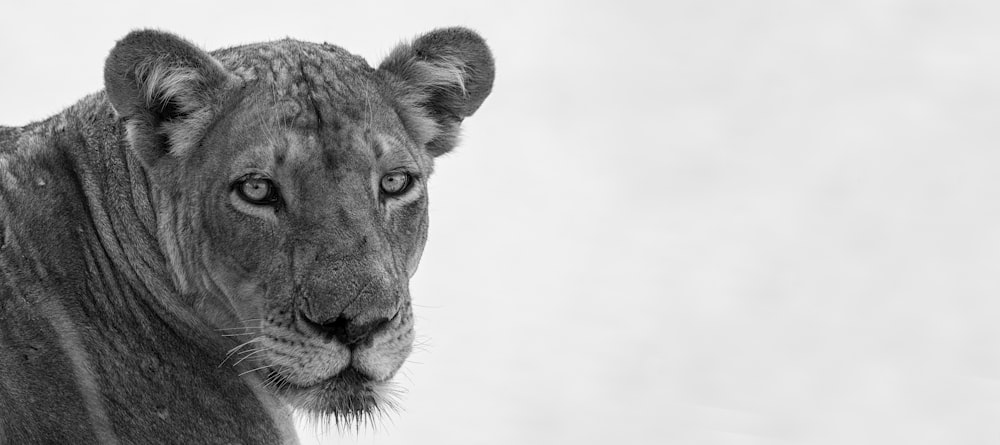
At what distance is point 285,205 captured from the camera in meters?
5.79

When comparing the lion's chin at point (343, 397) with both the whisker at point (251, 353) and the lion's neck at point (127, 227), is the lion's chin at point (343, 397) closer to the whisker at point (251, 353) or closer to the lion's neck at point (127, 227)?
the whisker at point (251, 353)

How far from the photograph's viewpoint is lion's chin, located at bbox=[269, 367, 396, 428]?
18.7 feet

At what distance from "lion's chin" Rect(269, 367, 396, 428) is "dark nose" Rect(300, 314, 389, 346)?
0.59ft

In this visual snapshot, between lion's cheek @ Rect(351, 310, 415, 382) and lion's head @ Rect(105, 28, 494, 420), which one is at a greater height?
lion's head @ Rect(105, 28, 494, 420)

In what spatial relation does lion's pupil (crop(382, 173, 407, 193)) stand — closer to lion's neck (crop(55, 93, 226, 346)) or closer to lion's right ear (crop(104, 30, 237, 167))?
lion's right ear (crop(104, 30, 237, 167))

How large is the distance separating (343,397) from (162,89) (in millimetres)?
1679

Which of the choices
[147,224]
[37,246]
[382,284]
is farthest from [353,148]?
[37,246]

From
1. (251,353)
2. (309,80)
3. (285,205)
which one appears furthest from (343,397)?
(309,80)

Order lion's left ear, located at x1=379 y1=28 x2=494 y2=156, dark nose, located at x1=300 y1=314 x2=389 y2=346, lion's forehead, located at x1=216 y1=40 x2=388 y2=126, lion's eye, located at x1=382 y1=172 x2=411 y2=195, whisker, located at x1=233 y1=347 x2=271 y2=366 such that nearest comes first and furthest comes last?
dark nose, located at x1=300 y1=314 x2=389 y2=346 → whisker, located at x1=233 y1=347 x2=271 y2=366 → lion's forehead, located at x1=216 y1=40 x2=388 y2=126 → lion's eye, located at x1=382 y1=172 x2=411 y2=195 → lion's left ear, located at x1=379 y1=28 x2=494 y2=156

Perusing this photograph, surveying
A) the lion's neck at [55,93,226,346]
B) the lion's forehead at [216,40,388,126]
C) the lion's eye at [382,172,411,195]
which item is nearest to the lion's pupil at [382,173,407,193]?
the lion's eye at [382,172,411,195]

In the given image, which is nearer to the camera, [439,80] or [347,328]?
[347,328]

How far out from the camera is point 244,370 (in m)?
6.18

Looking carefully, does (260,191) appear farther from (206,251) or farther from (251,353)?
(251,353)

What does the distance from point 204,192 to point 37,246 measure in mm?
794
